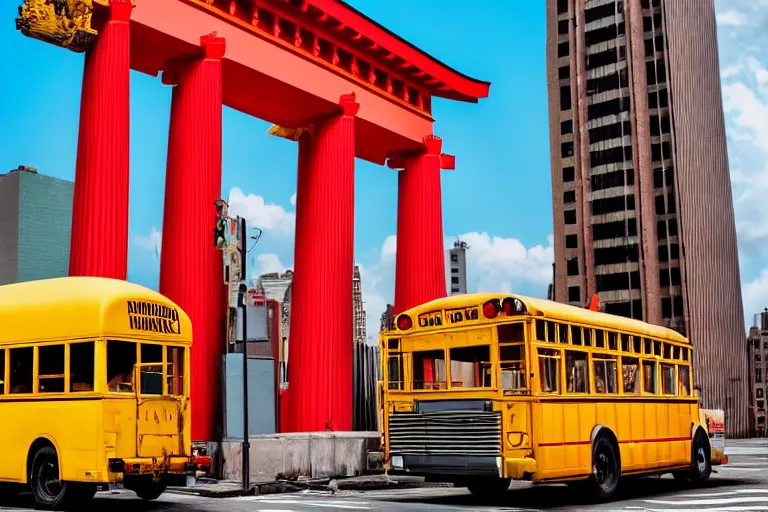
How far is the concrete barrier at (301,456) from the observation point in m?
21.8

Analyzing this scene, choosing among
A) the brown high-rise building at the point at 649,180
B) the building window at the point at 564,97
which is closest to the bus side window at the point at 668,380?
the brown high-rise building at the point at 649,180

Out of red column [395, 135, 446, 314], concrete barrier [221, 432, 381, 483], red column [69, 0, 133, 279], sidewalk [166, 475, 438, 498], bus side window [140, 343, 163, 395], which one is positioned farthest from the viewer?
red column [395, 135, 446, 314]

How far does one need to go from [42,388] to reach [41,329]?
95 cm

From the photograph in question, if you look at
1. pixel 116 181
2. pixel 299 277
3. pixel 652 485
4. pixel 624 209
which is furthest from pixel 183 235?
pixel 624 209

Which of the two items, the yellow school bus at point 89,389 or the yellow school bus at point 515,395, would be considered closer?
the yellow school bus at point 89,389

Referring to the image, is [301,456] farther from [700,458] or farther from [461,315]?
[700,458]

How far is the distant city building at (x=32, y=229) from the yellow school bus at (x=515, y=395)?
78047 millimetres

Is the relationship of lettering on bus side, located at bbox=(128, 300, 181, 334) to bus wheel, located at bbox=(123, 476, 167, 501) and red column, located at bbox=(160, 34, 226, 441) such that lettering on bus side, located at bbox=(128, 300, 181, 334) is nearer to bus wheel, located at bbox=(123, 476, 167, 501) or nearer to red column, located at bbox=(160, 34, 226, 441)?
bus wheel, located at bbox=(123, 476, 167, 501)

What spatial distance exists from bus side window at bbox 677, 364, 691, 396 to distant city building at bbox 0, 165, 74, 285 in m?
77.3

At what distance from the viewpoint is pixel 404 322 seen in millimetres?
17031

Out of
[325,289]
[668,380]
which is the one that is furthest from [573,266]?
[668,380]

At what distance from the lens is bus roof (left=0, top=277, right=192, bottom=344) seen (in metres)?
14.8

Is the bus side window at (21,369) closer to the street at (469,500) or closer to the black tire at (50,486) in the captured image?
the black tire at (50,486)

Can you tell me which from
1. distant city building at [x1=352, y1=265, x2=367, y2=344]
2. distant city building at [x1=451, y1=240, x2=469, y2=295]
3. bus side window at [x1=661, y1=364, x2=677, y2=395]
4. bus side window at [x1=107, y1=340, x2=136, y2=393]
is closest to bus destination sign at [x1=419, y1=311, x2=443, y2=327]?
bus side window at [x1=107, y1=340, x2=136, y2=393]
